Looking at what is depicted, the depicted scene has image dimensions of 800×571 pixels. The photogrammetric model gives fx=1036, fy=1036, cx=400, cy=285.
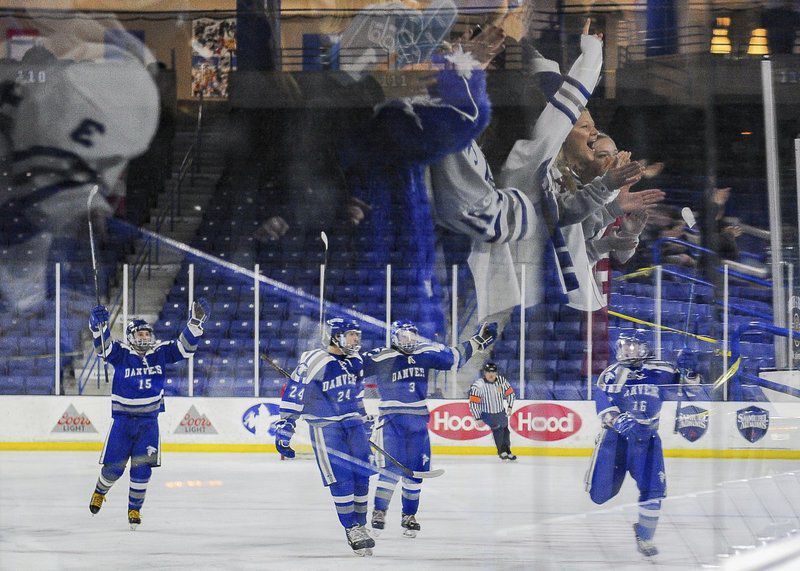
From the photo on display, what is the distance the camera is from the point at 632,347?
115 inches

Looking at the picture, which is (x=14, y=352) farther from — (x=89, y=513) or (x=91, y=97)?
(x=91, y=97)

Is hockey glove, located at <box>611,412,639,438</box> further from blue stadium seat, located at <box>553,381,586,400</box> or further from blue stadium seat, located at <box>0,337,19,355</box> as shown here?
blue stadium seat, located at <box>0,337,19,355</box>

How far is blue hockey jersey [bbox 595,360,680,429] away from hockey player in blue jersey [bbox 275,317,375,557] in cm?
80

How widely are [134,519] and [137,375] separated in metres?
0.54

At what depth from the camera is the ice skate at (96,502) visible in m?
3.83

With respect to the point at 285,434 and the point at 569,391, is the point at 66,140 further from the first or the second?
the point at 569,391

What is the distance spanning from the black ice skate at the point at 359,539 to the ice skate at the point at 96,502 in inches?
41.1

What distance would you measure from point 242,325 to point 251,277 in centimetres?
42

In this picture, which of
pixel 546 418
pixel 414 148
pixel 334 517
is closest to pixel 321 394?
pixel 334 517

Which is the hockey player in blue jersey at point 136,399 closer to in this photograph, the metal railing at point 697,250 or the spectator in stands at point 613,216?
the spectator in stands at point 613,216

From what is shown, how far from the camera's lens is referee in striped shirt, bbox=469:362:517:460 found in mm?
4438

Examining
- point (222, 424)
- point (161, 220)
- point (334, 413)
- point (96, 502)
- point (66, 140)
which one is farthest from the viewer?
point (66, 140)

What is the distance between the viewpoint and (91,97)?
19.9ft

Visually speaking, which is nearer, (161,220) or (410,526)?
(410,526)
